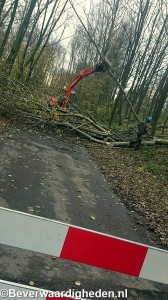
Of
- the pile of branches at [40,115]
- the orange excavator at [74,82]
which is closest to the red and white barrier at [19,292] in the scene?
the pile of branches at [40,115]

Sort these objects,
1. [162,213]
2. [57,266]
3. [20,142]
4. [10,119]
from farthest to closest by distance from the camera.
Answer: [10,119], [20,142], [162,213], [57,266]

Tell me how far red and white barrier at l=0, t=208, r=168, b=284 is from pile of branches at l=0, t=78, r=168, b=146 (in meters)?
13.9

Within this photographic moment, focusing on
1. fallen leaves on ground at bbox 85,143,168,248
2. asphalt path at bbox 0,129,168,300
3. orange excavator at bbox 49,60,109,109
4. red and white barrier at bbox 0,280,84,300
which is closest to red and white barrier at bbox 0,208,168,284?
red and white barrier at bbox 0,280,84,300

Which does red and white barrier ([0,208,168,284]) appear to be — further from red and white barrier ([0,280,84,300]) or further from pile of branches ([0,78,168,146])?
pile of branches ([0,78,168,146])

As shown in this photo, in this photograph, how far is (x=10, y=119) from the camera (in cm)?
1745

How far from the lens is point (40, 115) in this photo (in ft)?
58.3

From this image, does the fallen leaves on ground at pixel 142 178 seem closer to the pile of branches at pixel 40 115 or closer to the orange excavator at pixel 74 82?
the pile of branches at pixel 40 115

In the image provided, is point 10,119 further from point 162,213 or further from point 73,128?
point 162,213

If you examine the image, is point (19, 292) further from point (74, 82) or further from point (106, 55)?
point (106, 55)

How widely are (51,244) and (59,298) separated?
927 mm

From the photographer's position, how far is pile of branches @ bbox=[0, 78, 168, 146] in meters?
17.3

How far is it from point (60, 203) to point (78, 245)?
4.69m

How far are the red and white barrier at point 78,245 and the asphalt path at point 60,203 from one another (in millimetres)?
1416

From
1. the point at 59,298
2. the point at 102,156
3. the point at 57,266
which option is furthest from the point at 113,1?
the point at 59,298
